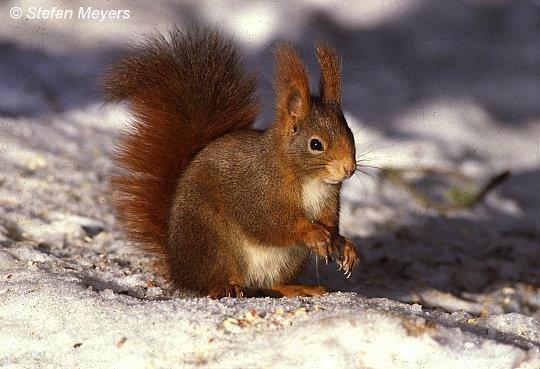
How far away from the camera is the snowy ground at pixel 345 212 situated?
5.69 feet

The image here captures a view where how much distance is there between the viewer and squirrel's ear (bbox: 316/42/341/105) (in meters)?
2.12

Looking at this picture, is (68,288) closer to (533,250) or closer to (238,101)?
(238,101)

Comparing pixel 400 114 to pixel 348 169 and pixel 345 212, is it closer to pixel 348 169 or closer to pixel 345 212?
pixel 345 212

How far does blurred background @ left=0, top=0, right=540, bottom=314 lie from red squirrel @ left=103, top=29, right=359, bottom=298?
0.53m

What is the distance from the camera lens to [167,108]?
2.28m

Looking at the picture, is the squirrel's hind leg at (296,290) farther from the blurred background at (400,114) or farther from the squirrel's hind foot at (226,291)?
the blurred background at (400,114)

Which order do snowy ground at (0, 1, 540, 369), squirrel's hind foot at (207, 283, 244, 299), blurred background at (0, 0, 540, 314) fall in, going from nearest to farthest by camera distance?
1. snowy ground at (0, 1, 540, 369)
2. squirrel's hind foot at (207, 283, 244, 299)
3. blurred background at (0, 0, 540, 314)

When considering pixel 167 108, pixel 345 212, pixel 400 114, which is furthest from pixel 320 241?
pixel 400 114

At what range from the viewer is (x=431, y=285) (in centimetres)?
276

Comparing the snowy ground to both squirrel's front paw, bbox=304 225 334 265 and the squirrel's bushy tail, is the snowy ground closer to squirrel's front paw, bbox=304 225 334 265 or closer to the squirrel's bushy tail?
squirrel's front paw, bbox=304 225 334 265

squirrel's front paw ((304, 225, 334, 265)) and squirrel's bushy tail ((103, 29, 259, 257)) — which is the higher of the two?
squirrel's bushy tail ((103, 29, 259, 257))

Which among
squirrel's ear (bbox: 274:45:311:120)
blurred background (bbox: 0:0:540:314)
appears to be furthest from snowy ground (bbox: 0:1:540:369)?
squirrel's ear (bbox: 274:45:311:120)

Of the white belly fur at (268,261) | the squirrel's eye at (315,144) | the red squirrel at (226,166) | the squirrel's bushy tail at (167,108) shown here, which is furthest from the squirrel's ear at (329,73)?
the white belly fur at (268,261)

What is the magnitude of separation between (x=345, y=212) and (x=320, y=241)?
1208 mm
